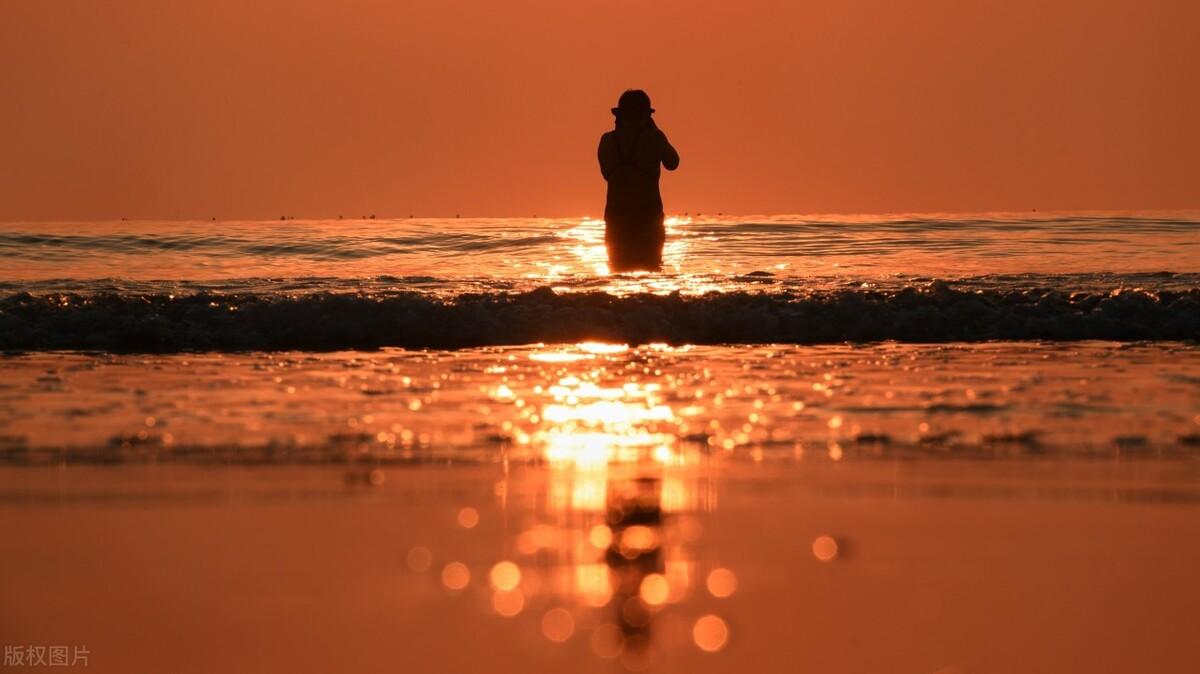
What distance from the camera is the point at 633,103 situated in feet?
55.6

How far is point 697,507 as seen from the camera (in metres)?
5.65

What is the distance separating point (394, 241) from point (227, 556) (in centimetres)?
1929

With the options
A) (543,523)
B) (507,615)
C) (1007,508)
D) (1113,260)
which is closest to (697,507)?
(543,523)

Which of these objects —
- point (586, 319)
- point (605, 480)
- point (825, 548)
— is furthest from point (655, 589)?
point (586, 319)

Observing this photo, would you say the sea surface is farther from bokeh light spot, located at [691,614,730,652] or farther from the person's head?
the person's head

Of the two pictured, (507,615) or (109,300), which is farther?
(109,300)

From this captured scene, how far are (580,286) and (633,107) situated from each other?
234 cm

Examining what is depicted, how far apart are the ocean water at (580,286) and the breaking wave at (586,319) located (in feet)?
0.08

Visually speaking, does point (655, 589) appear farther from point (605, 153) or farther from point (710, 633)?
point (605, 153)

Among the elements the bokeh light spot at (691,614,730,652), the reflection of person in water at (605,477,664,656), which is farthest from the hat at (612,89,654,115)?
the bokeh light spot at (691,614,730,652)

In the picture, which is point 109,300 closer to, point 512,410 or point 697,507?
point 512,410

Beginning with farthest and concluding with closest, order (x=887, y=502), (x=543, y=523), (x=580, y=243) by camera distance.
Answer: (x=580, y=243)
(x=887, y=502)
(x=543, y=523)

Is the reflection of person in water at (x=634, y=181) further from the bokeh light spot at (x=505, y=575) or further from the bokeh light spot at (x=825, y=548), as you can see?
the bokeh light spot at (x=505, y=575)

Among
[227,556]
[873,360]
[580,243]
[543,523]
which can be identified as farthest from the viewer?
[580,243]
